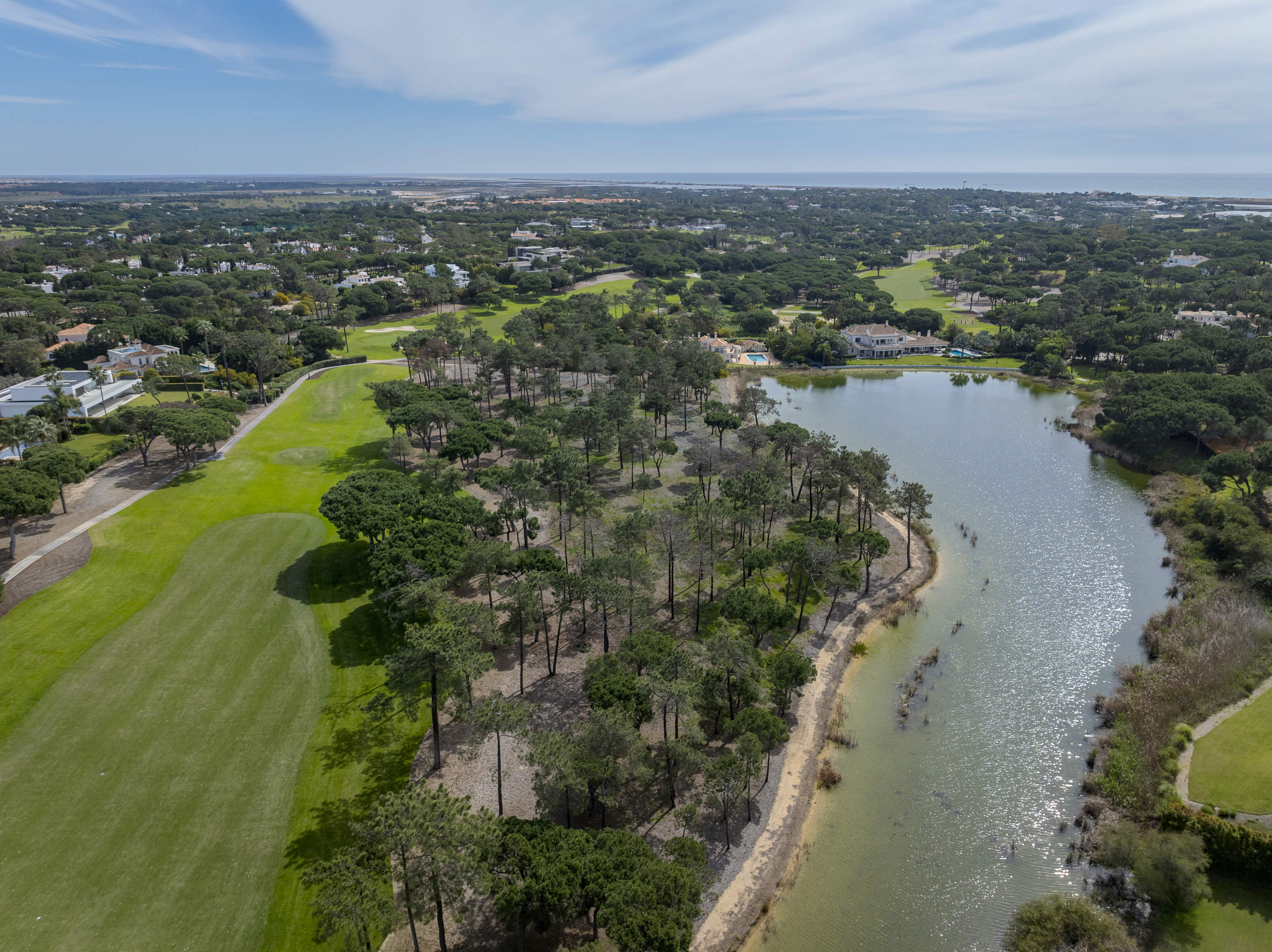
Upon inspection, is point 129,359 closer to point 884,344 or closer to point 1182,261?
point 884,344

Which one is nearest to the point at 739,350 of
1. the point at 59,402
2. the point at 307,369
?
the point at 307,369

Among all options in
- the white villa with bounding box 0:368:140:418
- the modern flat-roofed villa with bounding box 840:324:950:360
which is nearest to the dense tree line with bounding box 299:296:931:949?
the white villa with bounding box 0:368:140:418

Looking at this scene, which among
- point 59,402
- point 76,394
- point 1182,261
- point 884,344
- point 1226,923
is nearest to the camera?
point 1226,923

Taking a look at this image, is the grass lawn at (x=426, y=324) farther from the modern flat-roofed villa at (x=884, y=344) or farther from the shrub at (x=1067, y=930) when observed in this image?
the shrub at (x=1067, y=930)

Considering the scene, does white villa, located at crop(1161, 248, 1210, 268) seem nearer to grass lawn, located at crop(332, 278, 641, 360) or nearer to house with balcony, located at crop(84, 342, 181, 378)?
grass lawn, located at crop(332, 278, 641, 360)

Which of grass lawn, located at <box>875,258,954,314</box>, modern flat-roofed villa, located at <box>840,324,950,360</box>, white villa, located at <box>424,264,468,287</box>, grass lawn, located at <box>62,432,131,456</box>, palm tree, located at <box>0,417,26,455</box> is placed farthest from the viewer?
white villa, located at <box>424,264,468,287</box>
